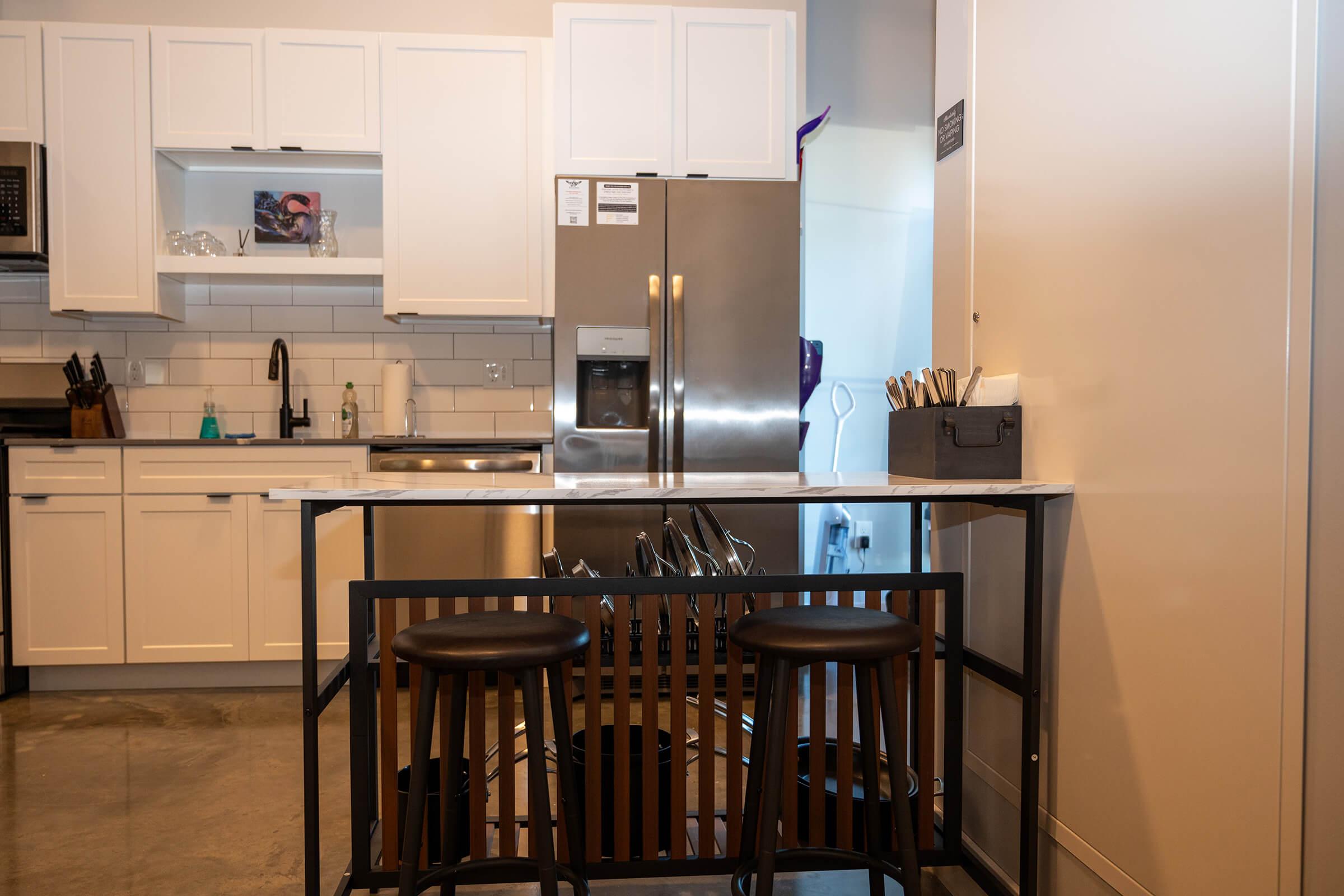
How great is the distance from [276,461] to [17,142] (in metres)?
1.58

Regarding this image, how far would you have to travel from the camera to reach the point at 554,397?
309 centimetres

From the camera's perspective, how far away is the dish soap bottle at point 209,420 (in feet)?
11.9

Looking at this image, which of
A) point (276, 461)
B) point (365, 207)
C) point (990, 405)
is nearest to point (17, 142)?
point (365, 207)

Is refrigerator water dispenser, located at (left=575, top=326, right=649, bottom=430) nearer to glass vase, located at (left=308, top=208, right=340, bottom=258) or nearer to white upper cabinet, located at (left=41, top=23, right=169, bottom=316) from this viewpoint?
glass vase, located at (left=308, top=208, right=340, bottom=258)

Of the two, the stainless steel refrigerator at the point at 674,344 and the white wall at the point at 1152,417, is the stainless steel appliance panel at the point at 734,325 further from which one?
the white wall at the point at 1152,417

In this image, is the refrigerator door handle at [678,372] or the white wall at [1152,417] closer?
the white wall at [1152,417]

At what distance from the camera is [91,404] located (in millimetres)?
3471

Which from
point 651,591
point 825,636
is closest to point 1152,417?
point 825,636

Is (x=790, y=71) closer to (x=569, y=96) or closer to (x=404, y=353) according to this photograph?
(x=569, y=96)

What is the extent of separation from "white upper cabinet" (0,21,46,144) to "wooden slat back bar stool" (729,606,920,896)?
3.52 meters

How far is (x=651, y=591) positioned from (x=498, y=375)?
2389mm

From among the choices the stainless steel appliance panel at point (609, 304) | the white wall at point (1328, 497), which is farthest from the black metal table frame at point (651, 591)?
the stainless steel appliance panel at point (609, 304)

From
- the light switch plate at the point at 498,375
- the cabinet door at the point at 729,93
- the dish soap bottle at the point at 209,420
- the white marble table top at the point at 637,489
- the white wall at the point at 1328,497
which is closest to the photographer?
the white wall at the point at 1328,497

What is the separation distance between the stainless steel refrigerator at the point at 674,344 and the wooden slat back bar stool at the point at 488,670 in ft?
5.32
